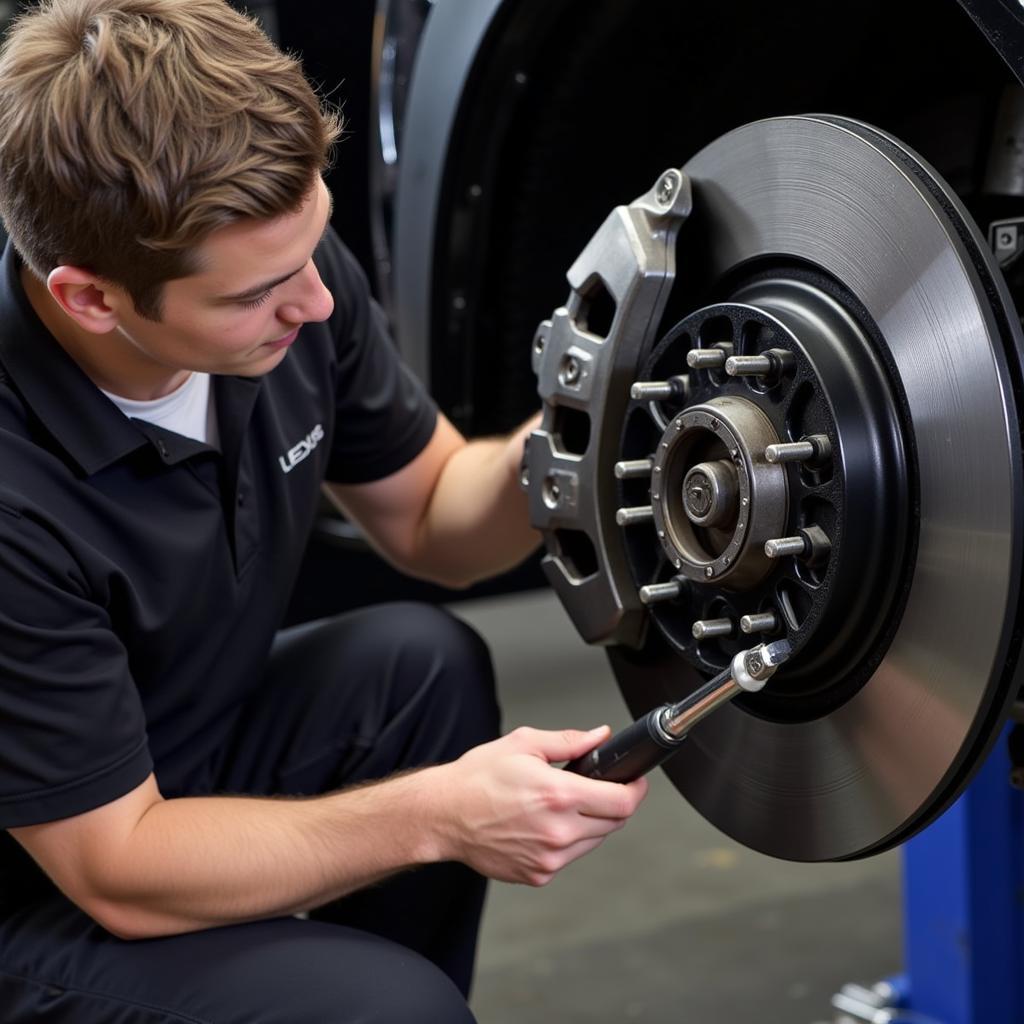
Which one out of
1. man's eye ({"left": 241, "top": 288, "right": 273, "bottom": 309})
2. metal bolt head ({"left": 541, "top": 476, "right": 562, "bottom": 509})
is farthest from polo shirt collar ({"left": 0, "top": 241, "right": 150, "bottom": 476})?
metal bolt head ({"left": 541, "top": 476, "right": 562, "bottom": 509})

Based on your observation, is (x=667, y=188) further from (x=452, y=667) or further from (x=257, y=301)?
(x=452, y=667)

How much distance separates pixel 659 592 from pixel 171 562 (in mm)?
293

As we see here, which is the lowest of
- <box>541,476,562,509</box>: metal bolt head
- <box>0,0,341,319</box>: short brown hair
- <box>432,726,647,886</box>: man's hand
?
<box>432,726,647,886</box>: man's hand

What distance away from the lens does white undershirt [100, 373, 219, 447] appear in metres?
0.82

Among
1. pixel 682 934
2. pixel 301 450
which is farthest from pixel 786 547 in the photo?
pixel 682 934

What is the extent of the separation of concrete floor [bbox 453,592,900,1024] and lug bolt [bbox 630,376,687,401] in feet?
2.28

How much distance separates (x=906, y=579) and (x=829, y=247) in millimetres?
155

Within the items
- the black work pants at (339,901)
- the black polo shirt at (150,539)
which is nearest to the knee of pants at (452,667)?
the black work pants at (339,901)

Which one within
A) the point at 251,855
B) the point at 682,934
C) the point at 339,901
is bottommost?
the point at 682,934

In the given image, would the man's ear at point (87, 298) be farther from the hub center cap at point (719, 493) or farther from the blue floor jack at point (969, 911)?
the blue floor jack at point (969, 911)

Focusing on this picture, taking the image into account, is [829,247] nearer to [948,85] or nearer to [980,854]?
[948,85]

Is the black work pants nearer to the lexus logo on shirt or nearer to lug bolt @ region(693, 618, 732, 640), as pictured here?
the lexus logo on shirt

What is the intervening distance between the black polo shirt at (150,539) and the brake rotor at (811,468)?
23cm

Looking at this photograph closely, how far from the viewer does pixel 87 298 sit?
752mm
